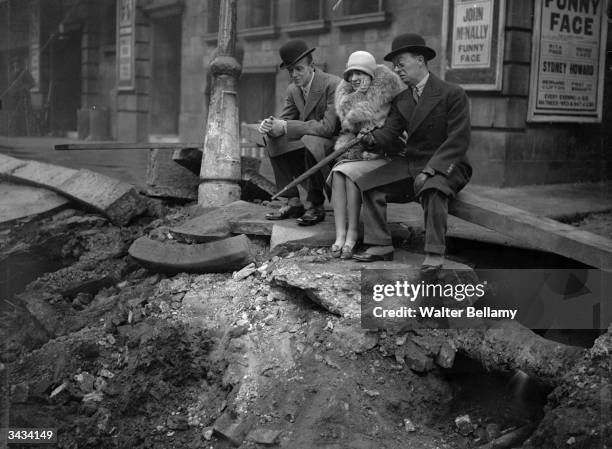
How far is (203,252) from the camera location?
17.4 feet

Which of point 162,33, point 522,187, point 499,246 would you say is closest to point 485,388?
point 499,246

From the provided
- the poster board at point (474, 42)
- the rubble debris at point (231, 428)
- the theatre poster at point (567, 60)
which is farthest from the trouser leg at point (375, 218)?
the theatre poster at point (567, 60)

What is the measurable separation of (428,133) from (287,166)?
133cm

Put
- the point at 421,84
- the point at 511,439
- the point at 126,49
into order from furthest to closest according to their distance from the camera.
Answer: the point at 126,49 → the point at 421,84 → the point at 511,439

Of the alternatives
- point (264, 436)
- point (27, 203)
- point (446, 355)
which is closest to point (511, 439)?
point (446, 355)

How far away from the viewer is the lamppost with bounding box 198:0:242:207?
6504mm

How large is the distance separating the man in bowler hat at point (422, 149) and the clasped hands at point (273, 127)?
0.82 meters

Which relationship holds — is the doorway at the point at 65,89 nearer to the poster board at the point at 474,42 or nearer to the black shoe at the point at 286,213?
the poster board at the point at 474,42

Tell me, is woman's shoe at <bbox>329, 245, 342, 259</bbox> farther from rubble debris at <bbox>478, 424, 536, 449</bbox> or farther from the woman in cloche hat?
rubble debris at <bbox>478, 424, 536, 449</bbox>

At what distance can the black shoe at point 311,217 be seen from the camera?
5332 millimetres

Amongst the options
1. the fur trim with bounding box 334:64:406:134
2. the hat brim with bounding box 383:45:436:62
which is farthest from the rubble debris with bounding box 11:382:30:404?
the hat brim with bounding box 383:45:436:62

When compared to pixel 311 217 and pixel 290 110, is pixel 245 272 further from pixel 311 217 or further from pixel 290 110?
pixel 290 110

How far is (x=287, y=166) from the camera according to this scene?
18.4 feet

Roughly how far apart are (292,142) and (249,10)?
337 inches
